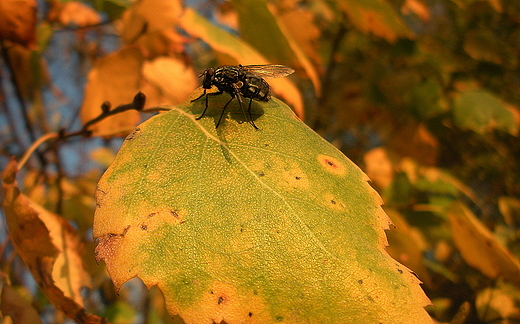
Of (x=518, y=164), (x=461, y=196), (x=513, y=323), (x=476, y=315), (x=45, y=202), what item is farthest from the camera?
(x=461, y=196)

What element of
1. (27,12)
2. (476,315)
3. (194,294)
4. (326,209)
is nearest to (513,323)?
(476,315)

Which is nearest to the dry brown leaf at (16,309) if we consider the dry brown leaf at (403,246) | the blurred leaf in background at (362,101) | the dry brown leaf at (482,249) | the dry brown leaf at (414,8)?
the blurred leaf in background at (362,101)

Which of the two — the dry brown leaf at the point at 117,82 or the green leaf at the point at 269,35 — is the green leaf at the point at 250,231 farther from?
the green leaf at the point at 269,35

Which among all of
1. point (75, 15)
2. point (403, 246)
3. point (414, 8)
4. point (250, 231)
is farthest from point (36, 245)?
point (414, 8)

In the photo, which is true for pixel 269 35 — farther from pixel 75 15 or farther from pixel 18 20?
pixel 75 15

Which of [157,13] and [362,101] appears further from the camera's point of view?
[362,101]

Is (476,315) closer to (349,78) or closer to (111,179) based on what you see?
(349,78)
